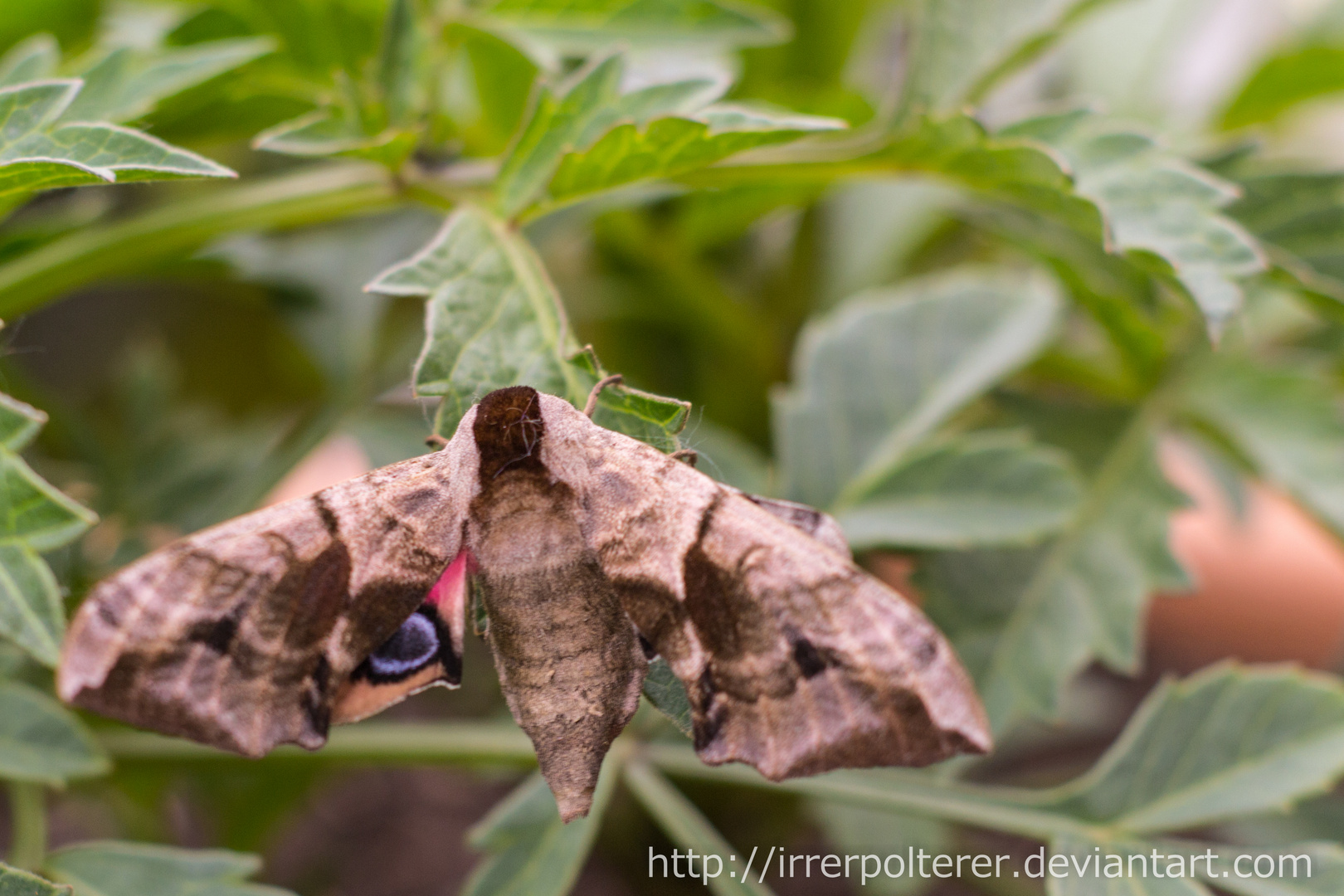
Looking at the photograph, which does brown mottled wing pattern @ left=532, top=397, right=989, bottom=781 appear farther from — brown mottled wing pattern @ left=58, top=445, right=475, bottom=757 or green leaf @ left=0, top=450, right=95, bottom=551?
green leaf @ left=0, top=450, right=95, bottom=551

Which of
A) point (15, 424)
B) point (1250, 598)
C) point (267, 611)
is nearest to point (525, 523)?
point (267, 611)

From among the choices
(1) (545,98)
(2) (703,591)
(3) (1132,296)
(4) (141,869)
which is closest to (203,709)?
(4) (141,869)

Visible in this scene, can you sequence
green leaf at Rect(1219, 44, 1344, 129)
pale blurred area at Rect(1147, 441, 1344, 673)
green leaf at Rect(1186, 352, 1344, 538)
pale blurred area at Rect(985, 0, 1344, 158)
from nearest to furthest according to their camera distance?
green leaf at Rect(1186, 352, 1344, 538)
green leaf at Rect(1219, 44, 1344, 129)
pale blurred area at Rect(985, 0, 1344, 158)
pale blurred area at Rect(1147, 441, 1344, 673)

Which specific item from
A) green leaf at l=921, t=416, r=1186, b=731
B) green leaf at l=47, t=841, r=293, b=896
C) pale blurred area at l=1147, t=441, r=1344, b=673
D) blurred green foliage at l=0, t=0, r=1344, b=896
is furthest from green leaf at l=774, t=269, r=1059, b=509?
pale blurred area at l=1147, t=441, r=1344, b=673

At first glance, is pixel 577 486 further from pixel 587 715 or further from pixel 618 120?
pixel 618 120

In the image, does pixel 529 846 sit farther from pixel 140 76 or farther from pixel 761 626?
pixel 140 76
